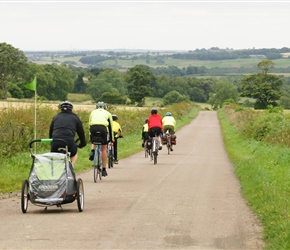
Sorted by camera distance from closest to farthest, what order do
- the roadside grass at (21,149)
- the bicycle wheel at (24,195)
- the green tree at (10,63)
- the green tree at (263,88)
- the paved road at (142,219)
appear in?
the paved road at (142,219), the bicycle wheel at (24,195), the roadside grass at (21,149), the green tree at (10,63), the green tree at (263,88)

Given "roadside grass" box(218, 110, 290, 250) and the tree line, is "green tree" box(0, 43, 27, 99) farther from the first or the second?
"roadside grass" box(218, 110, 290, 250)

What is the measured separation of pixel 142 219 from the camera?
437 inches

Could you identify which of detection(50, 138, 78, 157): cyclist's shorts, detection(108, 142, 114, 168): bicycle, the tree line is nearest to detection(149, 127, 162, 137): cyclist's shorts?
→ detection(108, 142, 114, 168): bicycle

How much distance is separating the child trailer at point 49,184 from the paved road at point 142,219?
9.7 inches

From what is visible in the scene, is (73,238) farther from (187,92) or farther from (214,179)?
(187,92)

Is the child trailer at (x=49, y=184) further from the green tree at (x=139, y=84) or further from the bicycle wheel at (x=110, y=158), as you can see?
the green tree at (x=139, y=84)

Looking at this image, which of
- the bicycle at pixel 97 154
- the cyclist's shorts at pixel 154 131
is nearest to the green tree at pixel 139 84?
the cyclist's shorts at pixel 154 131

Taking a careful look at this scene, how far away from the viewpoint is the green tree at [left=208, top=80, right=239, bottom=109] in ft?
579

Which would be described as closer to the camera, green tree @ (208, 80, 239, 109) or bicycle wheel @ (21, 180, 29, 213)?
bicycle wheel @ (21, 180, 29, 213)

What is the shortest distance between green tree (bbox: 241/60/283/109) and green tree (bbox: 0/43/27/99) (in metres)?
49.0

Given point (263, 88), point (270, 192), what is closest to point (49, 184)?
point (270, 192)

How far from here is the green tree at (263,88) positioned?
472 feet

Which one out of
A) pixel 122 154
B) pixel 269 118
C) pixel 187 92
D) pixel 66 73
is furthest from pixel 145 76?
pixel 122 154

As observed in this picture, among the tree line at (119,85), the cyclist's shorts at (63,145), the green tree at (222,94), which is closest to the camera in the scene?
the cyclist's shorts at (63,145)
